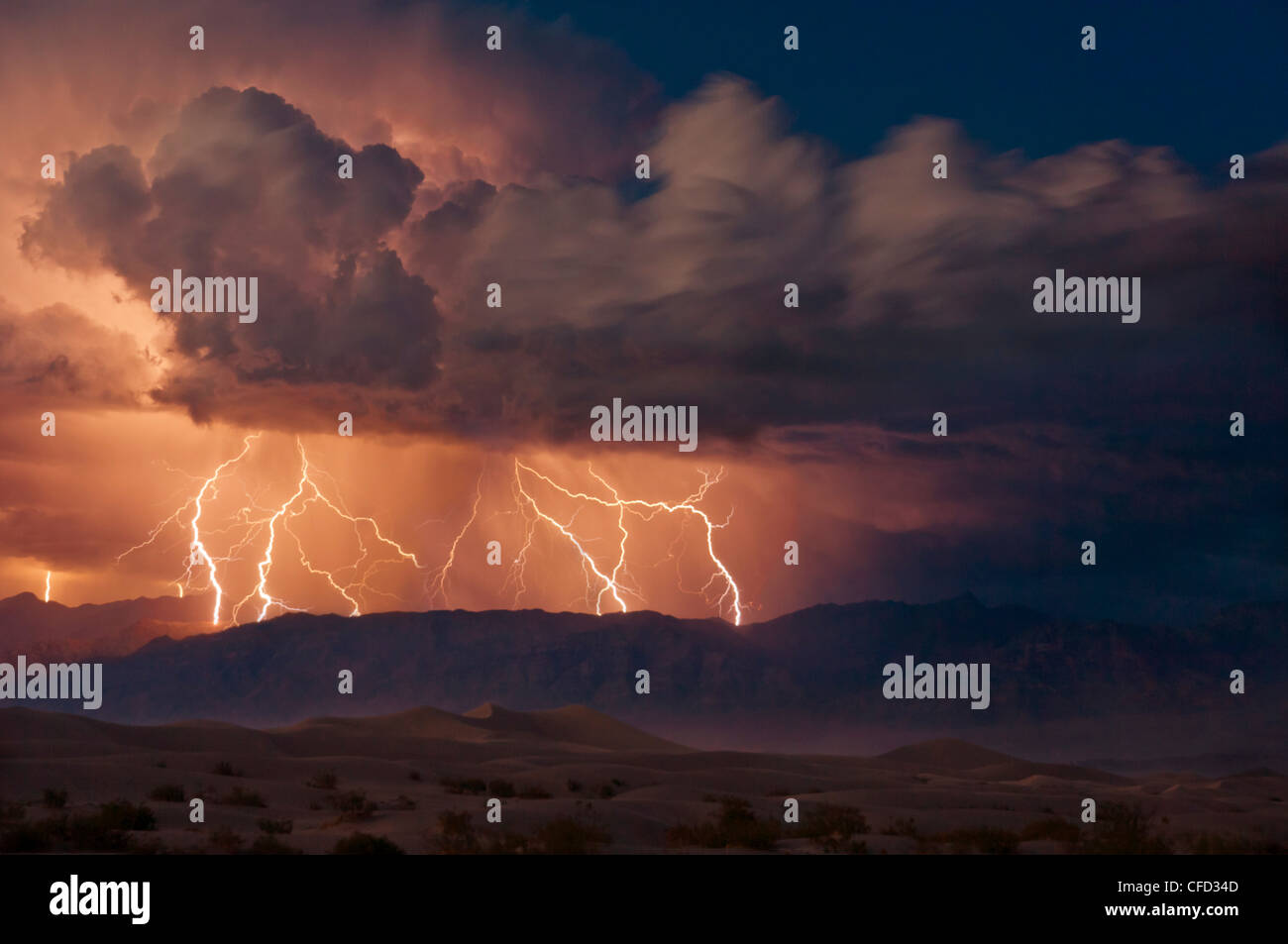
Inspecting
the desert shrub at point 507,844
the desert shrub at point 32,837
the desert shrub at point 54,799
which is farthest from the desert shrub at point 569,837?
the desert shrub at point 54,799

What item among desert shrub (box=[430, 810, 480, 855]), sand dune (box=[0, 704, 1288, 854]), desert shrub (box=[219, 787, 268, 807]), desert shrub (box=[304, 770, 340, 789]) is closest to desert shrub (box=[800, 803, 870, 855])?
sand dune (box=[0, 704, 1288, 854])

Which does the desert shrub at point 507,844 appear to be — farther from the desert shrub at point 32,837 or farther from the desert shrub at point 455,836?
the desert shrub at point 32,837

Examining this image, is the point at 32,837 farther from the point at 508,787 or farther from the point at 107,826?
the point at 508,787

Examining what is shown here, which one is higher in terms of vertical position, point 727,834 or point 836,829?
point 727,834

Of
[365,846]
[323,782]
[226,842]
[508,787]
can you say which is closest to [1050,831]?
[365,846]

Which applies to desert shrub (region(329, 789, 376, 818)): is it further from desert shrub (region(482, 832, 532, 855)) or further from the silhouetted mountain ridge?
the silhouetted mountain ridge
